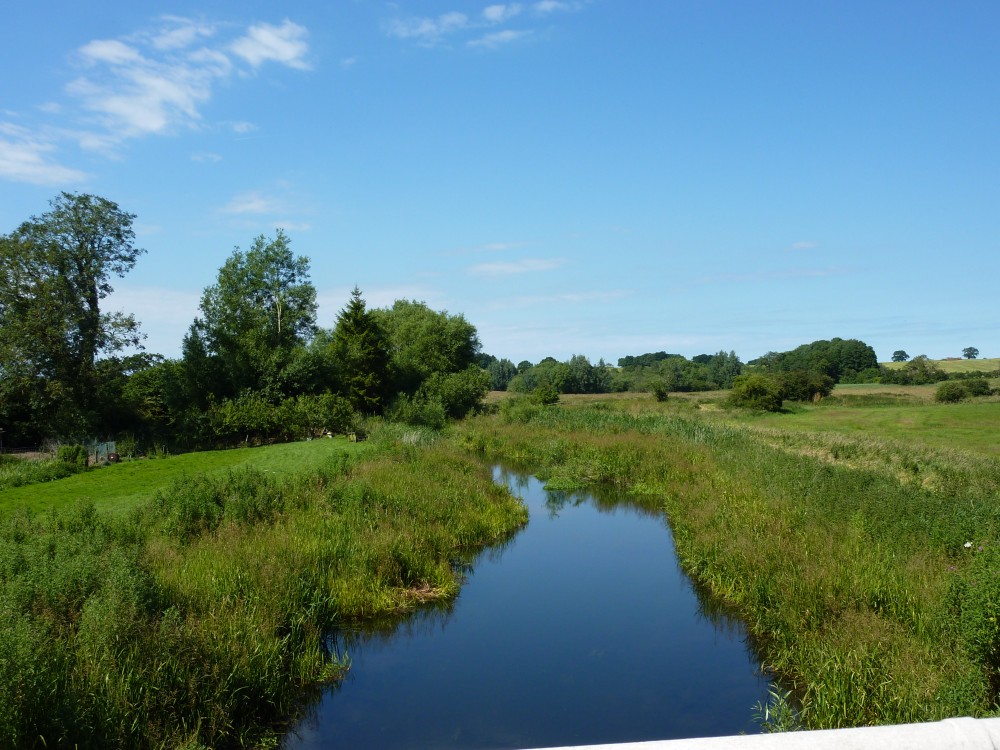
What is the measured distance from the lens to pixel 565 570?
15.0m

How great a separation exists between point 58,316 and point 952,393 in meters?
59.6

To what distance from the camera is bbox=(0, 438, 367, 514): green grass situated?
51.4 ft

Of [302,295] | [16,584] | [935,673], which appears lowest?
[935,673]

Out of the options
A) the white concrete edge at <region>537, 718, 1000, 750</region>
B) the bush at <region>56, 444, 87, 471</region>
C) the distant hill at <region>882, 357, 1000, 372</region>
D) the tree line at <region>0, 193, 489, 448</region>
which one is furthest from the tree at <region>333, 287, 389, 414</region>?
the distant hill at <region>882, 357, 1000, 372</region>

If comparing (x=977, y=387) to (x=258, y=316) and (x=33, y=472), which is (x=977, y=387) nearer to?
(x=258, y=316)

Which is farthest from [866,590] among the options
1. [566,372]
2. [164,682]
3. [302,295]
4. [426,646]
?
[566,372]

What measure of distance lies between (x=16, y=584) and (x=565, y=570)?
10.2 metres

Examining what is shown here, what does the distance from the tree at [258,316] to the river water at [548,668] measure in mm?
22455

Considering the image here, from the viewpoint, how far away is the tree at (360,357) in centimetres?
3944

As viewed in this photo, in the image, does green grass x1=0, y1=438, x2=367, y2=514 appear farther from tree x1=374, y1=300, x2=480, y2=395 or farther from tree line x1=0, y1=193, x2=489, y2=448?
tree x1=374, y1=300, x2=480, y2=395

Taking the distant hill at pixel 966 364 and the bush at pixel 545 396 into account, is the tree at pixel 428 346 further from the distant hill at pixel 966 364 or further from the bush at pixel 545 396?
the distant hill at pixel 966 364

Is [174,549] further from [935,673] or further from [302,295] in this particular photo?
[302,295]

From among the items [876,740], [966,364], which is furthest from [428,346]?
[966,364]

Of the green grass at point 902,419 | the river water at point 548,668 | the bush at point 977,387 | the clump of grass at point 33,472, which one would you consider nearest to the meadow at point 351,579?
the river water at point 548,668
